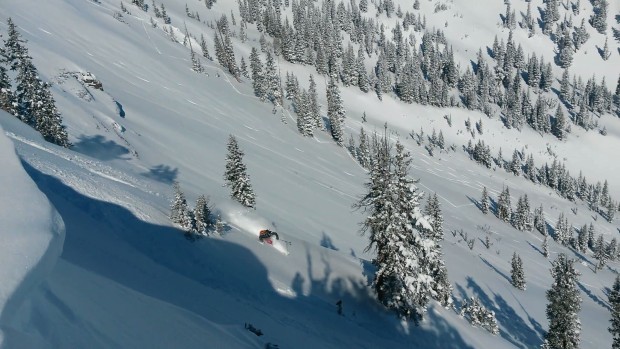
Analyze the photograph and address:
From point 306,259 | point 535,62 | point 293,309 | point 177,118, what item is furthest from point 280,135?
point 535,62

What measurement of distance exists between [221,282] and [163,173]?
20.7 m

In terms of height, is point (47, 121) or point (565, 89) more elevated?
point (565, 89)

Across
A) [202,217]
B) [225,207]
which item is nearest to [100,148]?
[225,207]

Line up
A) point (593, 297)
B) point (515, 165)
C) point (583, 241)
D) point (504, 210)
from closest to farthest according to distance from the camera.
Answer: point (593, 297), point (504, 210), point (583, 241), point (515, 165)

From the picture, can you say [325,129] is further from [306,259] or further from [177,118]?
[306,259]

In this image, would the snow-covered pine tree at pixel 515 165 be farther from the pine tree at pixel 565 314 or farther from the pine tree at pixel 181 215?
the pine tree at pixel 181 215

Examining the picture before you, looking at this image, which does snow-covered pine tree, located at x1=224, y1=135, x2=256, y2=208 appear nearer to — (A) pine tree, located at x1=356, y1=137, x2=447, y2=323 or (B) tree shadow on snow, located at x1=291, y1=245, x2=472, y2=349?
(B) tree shadow on snow, located at x1=291, y1=245, x2=472, y2=349

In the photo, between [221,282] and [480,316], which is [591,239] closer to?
[480,316]

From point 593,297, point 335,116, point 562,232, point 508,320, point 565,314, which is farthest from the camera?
point 562,232

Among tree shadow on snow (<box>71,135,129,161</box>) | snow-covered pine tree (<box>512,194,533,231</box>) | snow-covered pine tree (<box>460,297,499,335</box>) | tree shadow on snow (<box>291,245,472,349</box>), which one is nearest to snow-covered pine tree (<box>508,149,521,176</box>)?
snow-covered pine tree (<box>512,194,533,231</box>)

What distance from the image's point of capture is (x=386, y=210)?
24516 mm

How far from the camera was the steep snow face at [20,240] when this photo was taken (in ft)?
17.9

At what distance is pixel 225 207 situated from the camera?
30.9 m

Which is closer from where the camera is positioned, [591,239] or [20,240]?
[20,240]
